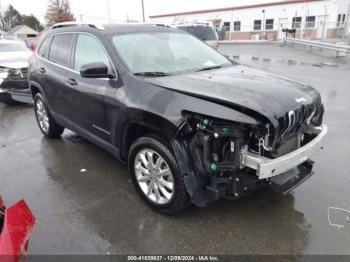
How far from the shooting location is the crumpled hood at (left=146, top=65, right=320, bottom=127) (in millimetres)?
2650

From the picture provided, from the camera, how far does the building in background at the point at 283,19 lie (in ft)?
115

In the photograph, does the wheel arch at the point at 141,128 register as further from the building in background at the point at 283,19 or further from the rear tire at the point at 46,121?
the building in background at the point at 283,19

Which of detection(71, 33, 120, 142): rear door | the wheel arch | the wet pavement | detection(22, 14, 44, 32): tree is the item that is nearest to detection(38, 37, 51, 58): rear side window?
detection(71, 33, 120, 142): rear door

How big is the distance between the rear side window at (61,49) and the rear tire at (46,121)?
0.89 meters

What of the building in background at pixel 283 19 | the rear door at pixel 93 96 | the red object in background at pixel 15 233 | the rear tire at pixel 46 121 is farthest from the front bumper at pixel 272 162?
the building in background at pixel 283 19

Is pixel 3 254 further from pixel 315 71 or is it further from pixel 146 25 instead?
pixel 315 71

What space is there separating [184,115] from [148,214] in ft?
4.06

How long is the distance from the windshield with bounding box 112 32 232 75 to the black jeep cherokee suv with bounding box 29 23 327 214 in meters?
0.01

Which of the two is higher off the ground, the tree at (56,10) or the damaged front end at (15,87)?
the tree at (56,10)

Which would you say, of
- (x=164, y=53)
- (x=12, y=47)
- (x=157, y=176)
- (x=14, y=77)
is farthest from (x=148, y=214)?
(x=12, y=47)

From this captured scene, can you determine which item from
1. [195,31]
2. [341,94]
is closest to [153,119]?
[341,94]

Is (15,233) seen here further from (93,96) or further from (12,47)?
(12,47)

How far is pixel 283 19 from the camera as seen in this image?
37594 millimetres

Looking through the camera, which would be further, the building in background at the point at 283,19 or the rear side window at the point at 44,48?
the building in background at the point at 283,19
